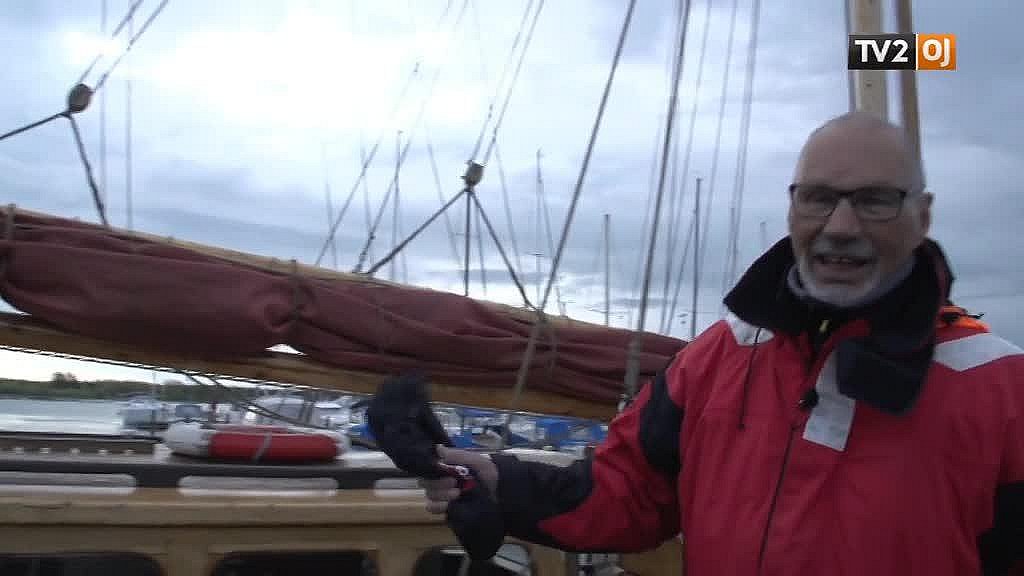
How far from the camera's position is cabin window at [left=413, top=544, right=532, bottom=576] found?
3439 mm

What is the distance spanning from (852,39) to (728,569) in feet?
8.74

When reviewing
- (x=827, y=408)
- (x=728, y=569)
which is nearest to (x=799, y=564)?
(x=728, y=569)

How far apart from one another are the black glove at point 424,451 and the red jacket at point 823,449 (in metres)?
0.07

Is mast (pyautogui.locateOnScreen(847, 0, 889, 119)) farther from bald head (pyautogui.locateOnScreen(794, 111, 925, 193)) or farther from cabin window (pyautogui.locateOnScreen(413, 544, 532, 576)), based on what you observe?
cabin window (pyautogui.locateOnScreen(413, 544, 532, 576))

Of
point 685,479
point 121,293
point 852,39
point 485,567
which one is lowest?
point 485,567

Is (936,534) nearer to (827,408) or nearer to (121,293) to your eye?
(827,408)

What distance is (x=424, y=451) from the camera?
177cm

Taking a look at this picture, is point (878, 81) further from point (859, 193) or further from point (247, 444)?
point (247, 444)

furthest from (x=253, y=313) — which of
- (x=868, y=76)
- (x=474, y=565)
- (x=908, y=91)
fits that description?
(x=908, y=91)

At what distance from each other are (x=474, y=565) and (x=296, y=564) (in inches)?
35.7

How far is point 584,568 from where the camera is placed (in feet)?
12.7

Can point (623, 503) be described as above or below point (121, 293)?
below

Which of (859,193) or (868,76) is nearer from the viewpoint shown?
(859,193)

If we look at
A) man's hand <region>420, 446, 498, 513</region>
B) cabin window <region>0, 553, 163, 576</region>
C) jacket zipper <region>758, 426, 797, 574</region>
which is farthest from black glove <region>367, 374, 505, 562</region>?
cabin window <region>0, 553, 163, 576</region>
